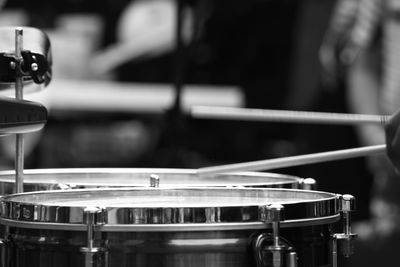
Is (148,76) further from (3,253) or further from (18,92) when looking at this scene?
(3,253)

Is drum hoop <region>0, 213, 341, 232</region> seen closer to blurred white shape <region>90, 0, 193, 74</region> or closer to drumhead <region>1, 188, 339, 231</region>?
drumhead <region>1, 188, 339, 231</region>

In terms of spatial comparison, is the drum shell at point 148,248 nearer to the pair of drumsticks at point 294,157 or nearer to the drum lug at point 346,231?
the drum lug at point 346,231

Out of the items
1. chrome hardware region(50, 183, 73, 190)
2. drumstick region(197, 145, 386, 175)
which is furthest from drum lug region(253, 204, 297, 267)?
chrome hardware region(50, 183, 73, 190)

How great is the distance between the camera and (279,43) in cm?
538

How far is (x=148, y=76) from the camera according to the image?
5711 mm

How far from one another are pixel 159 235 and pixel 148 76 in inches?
159

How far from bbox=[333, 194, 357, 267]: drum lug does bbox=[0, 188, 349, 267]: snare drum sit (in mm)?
158

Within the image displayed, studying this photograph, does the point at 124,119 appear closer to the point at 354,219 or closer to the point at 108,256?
the point at 354,219

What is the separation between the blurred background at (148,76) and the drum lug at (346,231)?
3183 mm

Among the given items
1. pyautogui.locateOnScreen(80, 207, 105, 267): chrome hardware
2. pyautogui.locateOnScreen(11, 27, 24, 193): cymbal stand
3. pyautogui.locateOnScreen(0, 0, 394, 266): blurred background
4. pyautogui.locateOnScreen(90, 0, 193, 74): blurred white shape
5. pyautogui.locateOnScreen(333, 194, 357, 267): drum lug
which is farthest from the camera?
pyautogui.locateOnScreen(90, 0, 193, 74): blurred white shape

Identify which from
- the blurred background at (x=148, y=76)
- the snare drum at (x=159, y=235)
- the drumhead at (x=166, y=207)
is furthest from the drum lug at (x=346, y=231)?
the blurred background at (x=148, y=76)

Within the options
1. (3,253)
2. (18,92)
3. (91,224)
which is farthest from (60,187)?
(91,224)

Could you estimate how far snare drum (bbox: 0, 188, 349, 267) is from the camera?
5.65 ft

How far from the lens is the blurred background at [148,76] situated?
17.8 feet
